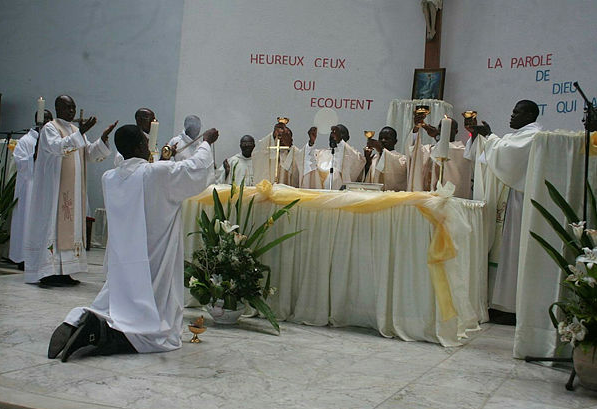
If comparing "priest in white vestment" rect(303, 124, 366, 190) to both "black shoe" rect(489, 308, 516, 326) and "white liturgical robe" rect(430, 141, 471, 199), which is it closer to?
"white liturgical robe" rect(430, 141, 471, 199)

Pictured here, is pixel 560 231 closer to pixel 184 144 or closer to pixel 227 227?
pixel 227 227

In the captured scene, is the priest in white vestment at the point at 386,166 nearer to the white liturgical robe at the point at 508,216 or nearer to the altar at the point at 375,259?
the white liturgical robe at the point at 508,216

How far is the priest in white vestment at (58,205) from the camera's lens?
20.6ft

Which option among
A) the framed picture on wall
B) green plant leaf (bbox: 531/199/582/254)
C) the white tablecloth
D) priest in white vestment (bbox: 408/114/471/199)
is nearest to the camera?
green plant leaf (bbox: 531/199/582/254)

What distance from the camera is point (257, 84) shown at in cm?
977

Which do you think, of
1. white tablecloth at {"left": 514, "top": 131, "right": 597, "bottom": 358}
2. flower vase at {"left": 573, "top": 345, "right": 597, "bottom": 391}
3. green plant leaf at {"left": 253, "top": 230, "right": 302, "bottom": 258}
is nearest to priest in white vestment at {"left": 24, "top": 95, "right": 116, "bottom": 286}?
green plant leaf at {"left": 253, "top": 230, "right": 302, "bottom": 258}

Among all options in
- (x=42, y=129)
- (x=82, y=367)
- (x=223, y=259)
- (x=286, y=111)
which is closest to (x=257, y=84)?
(x=286, y=111)

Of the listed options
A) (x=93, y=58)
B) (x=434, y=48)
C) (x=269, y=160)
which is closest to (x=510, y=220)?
(x=269, y=160)

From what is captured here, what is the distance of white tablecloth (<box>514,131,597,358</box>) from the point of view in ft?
13.4

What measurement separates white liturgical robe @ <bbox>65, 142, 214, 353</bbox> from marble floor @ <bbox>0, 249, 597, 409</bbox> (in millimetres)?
189

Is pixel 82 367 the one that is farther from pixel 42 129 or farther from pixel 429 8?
pixel 429 8

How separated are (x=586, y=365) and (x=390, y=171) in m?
3.09

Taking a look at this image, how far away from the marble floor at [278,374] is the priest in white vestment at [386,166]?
1918 mm

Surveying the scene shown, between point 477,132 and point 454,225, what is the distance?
75.9 inches
